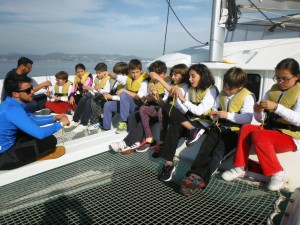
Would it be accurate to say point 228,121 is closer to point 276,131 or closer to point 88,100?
point 276,131

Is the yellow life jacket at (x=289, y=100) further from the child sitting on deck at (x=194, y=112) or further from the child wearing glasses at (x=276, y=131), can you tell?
the child sitting on deck at (x=194, y=112)

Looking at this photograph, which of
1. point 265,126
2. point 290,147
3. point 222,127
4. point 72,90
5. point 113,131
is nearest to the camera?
point 290,147

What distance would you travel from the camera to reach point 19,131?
2.91 metres

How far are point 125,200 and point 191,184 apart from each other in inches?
25.2

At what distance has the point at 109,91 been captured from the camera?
5.02 meters

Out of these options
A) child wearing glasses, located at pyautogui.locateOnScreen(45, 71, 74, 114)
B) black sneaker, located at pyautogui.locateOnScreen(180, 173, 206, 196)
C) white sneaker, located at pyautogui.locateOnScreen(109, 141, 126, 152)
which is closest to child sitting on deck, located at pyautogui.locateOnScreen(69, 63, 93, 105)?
child wearing glasses, located at pyautogui.locateOnScreen(45, 71, 74, 114)

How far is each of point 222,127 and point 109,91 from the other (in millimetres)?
2750

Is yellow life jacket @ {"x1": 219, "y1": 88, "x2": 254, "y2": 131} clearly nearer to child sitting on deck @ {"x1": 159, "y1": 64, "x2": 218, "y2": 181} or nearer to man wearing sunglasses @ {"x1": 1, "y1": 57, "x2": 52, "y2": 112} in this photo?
child sitting on deck @ {"x1": 159, "y1": 64, "x2": 218, "y2": 181}

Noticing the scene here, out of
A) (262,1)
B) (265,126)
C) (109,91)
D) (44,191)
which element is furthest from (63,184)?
(262,1)

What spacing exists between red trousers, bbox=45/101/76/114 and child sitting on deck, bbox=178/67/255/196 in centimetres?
333

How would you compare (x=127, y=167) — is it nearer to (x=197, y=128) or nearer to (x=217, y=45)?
(x=197, y=128)

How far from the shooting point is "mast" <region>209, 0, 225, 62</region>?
409 centimetres

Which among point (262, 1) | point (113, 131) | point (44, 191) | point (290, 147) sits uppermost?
point (262, 1)

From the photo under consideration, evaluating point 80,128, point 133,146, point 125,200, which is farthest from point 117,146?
point 80,128
